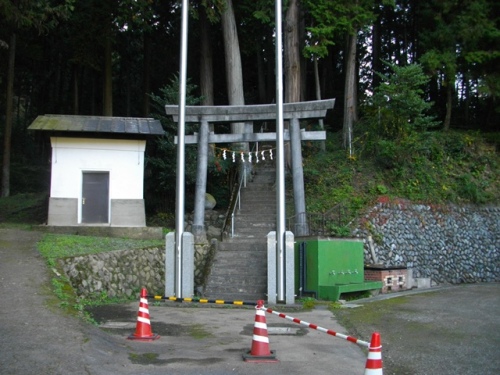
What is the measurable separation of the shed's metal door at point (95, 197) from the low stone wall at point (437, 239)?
333 inches

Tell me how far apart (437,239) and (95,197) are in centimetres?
1227

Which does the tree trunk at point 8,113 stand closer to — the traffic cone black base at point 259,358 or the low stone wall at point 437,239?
the low stone wall at point 437,239

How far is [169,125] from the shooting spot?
76.4 feet

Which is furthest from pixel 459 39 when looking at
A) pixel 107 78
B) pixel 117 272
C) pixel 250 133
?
pixel 117 272

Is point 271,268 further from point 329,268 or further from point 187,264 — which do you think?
point 329,268

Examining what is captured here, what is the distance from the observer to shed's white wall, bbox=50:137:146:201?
1945cm

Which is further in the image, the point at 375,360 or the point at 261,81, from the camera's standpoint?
the point at 261,81

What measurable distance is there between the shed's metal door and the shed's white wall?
0.18 meters

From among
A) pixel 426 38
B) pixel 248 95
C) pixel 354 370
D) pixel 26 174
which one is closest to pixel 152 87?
pixel 248 95

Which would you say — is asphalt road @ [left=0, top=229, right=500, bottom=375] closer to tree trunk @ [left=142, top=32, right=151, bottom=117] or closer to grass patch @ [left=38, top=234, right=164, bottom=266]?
grass patch @ [left=38, top=234, right=164, bottom=266]

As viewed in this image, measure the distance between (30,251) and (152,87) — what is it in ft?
79.8

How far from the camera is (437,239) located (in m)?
21.8

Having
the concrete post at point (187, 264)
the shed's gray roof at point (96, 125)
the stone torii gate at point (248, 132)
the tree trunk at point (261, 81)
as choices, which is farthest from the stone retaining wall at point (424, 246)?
the tree trunk at point (261, 81)

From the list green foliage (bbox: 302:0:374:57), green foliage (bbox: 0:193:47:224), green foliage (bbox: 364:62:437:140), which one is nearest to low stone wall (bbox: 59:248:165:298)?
green foliage (bbox: 0:193:47:224)
